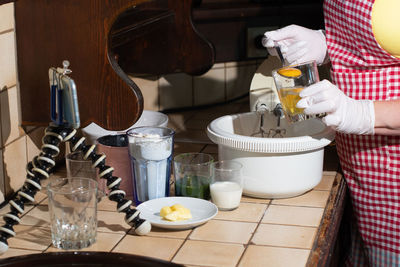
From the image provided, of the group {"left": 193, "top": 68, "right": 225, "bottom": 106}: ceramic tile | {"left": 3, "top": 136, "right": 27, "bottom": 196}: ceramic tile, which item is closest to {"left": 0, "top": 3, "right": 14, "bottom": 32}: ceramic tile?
{"left": 3, "top": 136, "right": 27, "bottom": 196}: ceramic tile

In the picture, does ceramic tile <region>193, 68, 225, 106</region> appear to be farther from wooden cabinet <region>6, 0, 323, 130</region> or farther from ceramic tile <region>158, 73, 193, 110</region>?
wooden cabinet <region>6, 0, 323, 130</region>

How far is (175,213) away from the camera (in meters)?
1.31

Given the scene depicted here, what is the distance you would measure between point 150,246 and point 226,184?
0.85 ft

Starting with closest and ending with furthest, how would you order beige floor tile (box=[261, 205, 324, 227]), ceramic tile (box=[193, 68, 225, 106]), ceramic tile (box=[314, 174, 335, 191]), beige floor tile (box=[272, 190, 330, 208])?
beige floor tile (box=[261, 205, 324, 227]) < beige floor tile (box=[272, 190, 330, 208]) < ceramic tile (box=[314, 174, 335, 191]) < ceramic tile (box=[193, 68, 225, 106])

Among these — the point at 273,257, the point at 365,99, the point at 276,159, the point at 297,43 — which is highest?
the point at 297,43

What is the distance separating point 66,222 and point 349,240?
0.89 meters

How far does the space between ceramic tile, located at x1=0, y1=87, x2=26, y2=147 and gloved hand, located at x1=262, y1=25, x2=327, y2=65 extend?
581mm

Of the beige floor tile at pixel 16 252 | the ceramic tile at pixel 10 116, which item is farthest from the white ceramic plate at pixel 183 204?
the ceramic tile at pixel 10 116

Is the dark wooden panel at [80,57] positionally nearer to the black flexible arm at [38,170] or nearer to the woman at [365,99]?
the black flexible arm at [38,170]

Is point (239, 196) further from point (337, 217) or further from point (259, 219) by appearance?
point (337, 217)

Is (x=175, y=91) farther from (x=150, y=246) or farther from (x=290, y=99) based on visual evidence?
(x=150, y=246)

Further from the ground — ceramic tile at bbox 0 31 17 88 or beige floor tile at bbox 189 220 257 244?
ceramic tile at bbox 0 31 17 88

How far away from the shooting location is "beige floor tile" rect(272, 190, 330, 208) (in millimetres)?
1477

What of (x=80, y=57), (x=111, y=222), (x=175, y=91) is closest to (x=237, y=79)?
(x=175, y=91)
